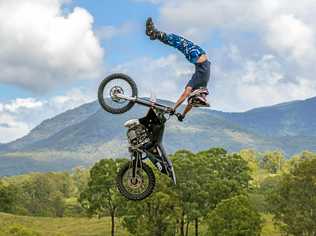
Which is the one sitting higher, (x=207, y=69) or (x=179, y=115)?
(x=207, y=69)

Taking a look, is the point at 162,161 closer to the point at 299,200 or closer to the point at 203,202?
the point at 299,200

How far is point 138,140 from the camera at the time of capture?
16578 mm

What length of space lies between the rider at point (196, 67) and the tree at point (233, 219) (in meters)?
70.3

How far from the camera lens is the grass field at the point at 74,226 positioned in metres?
118

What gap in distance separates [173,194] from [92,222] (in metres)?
49.0

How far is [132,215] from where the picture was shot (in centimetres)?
9238

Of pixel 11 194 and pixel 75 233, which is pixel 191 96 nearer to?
pixel 75 233

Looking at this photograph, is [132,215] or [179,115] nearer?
[179,115]

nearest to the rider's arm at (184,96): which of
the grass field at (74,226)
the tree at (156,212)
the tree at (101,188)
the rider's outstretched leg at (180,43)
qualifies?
the rider's outstretched leg at (180,43)

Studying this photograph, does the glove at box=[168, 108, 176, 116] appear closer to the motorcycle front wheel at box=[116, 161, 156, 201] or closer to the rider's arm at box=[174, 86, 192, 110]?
the rider's arm at box=[174, 86, 192, 110]

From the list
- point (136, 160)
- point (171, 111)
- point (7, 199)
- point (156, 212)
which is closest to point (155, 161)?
point (136, 160)

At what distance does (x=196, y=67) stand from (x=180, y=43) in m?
0.85

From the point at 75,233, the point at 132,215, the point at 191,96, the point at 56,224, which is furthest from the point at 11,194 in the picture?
the point at 191,96

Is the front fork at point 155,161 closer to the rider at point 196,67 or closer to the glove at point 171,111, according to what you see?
the glove at point 171,111
